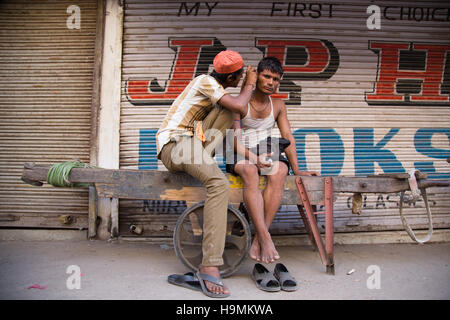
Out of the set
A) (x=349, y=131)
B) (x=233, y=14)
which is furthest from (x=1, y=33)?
(x=349, y=131)

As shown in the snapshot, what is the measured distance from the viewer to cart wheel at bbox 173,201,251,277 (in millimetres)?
2729

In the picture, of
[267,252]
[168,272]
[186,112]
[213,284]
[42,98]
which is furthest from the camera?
[42,98]

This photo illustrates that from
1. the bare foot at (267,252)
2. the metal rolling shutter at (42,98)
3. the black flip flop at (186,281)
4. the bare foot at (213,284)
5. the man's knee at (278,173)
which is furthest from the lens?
the metal rolling shutter at (42,98)

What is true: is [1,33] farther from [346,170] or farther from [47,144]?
[346,170]

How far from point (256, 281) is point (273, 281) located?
14 cm

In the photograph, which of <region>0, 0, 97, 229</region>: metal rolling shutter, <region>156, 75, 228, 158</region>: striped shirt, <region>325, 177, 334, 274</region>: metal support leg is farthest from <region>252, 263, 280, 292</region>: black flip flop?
<region>0, 0, 97, 229</region>: metal rolling shutter

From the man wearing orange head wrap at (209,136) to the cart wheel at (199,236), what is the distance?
19 cm

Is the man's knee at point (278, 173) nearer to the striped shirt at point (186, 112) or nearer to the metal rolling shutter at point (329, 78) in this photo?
the striped shirt at point (186, 112)

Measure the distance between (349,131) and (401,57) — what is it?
1.15 m

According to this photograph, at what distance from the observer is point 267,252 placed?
2.72 m

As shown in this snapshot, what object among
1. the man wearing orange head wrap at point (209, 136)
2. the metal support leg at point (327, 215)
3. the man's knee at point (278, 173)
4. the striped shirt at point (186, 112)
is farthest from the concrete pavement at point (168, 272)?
the striped shirt at point (186, 112)

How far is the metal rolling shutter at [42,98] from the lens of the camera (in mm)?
4141

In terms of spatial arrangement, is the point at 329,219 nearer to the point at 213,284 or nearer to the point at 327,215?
the point at 327,215

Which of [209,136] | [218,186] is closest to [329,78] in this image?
[209,136]
